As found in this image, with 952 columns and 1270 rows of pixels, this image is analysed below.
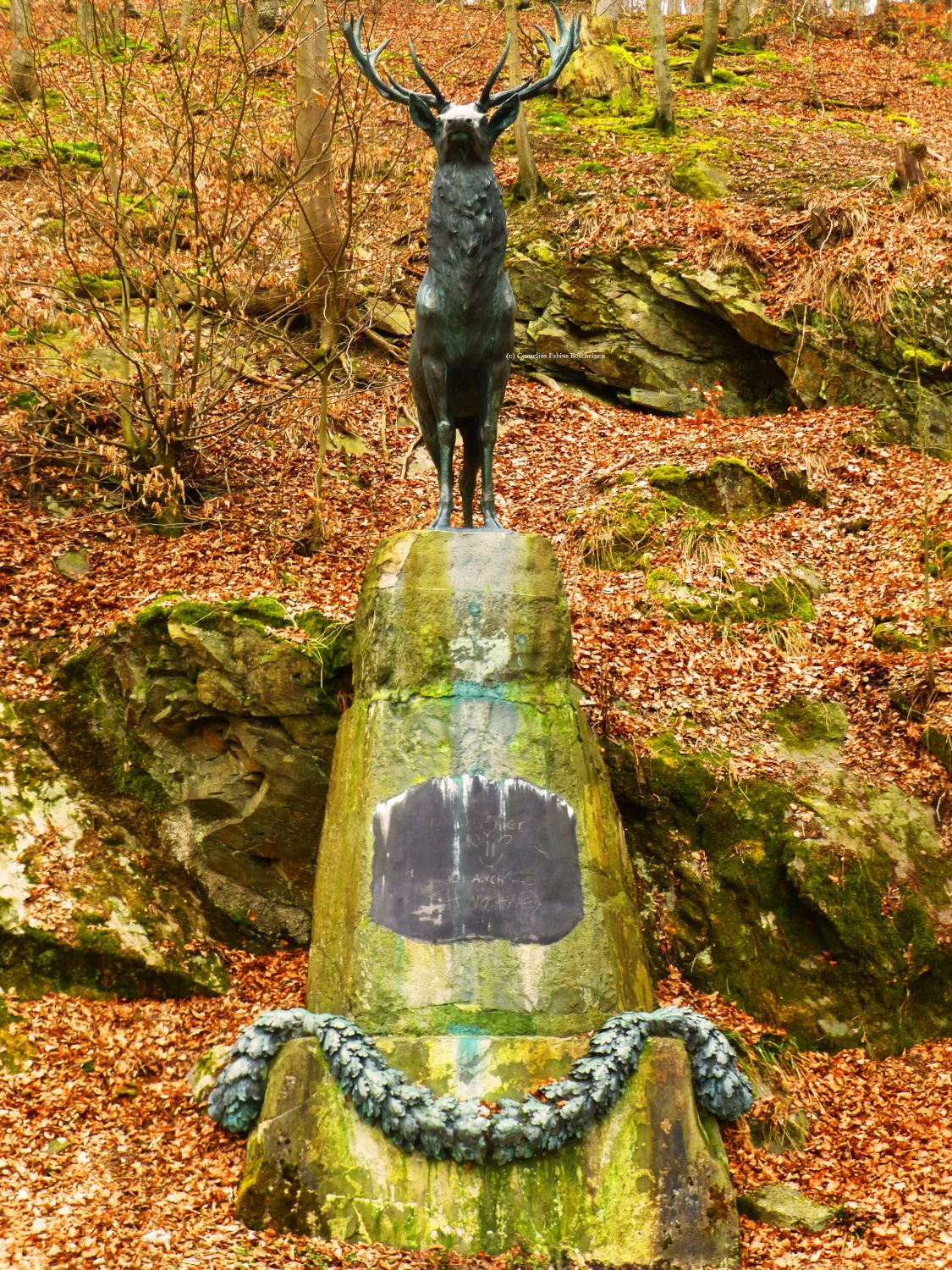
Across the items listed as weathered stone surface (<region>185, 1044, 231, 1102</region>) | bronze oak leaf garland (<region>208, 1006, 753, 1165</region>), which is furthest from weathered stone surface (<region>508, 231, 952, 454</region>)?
weathered stone surface (<region>185, 1044, 231, 1102</region>)

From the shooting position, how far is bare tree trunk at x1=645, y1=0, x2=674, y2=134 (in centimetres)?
1802

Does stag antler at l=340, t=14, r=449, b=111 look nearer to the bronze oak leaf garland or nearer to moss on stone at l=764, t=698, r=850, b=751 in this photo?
moss on stone at l=764, t=698, r=850, b=751

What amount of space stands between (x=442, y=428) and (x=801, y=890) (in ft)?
12.5

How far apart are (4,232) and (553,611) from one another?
7.59m

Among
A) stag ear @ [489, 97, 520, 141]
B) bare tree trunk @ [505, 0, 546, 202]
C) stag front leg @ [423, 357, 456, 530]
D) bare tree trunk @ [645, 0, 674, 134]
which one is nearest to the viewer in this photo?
stag ear @ [489, 97, 520, 141]

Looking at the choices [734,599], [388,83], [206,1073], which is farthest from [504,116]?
[206,1073]

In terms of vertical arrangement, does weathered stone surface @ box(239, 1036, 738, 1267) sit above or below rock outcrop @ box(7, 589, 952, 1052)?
above

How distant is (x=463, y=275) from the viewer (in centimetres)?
664

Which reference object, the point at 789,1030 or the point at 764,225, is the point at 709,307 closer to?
the point at 764,225

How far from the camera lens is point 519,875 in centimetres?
598

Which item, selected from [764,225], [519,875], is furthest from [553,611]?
[764,225]

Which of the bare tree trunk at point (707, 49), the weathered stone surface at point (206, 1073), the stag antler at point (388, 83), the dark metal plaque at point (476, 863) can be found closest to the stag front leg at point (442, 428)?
the stag antler at point (388, 83)

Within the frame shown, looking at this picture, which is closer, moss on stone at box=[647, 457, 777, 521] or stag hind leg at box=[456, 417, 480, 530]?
stag hind leg at box=[456, 417, 480, 530]

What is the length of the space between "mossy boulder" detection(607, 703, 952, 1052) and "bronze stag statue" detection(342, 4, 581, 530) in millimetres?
2573
